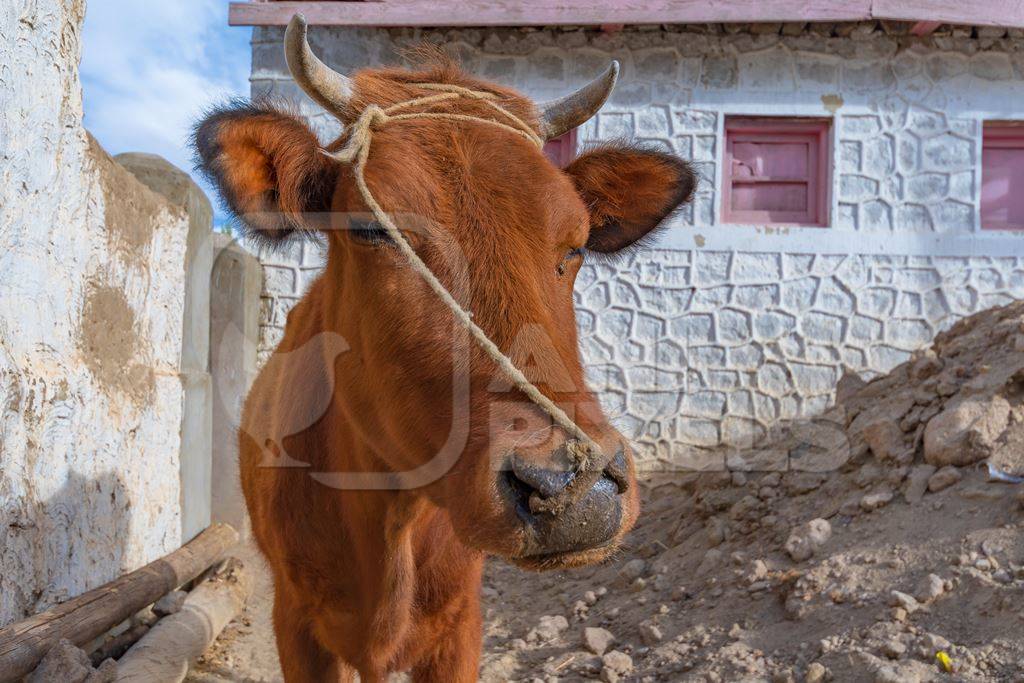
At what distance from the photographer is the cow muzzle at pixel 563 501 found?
5.86ft

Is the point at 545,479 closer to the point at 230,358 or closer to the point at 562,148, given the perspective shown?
the point at 230,358

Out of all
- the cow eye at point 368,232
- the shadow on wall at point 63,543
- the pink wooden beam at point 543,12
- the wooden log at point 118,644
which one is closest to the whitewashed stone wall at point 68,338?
the shadow on wall at point 63,543

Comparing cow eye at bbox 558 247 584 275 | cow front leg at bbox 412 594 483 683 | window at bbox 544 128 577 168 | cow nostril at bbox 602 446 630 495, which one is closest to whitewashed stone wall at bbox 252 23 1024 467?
window at bbox 544 128 577 168

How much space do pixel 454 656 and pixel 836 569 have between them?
2.44 meters

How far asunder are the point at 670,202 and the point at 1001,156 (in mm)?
6853

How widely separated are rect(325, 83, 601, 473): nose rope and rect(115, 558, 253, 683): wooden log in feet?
8.77

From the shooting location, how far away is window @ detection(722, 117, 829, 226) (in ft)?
27.5

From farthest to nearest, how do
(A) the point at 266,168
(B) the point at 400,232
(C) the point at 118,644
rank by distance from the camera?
(C) the point at 118,644 < (A) the point at 266,168 < (B) the point at 400,232

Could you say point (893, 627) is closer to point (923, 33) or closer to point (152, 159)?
point (152, 159)

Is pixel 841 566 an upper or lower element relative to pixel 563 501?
lower

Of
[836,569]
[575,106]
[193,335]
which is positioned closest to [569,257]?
[575,106]

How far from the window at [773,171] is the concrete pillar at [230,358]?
4.63m

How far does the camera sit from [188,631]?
4738 millimetres

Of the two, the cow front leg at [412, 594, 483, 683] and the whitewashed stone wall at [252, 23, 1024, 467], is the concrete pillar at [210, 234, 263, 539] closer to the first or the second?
the whitewashed stone wall at [252, 23, 1024, 467]
